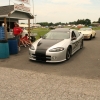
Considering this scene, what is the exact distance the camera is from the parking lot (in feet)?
11.8

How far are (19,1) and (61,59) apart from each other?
18.5ft

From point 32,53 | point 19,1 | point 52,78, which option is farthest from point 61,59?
point 19,1

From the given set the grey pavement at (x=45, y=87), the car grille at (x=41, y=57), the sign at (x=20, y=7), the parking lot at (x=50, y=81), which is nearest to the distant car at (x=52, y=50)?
the car grille at (x=41, y=57)

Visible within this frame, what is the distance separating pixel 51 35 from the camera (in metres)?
8.10

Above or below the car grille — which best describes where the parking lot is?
below

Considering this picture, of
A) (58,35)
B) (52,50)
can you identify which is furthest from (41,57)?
(58,35)

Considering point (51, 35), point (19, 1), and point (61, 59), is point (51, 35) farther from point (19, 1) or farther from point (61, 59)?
point (19, 1)

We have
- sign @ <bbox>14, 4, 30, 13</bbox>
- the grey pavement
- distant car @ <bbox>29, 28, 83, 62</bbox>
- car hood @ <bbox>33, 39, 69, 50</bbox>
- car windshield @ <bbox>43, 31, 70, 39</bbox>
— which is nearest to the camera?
the grey pavement

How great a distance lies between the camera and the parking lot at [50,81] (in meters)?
3.60

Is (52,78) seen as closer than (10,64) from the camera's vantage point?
Yes

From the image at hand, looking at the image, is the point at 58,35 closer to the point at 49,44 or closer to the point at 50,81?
the point at 49,44

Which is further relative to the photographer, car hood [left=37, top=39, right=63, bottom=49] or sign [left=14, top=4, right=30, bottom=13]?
sign [left=14, top=4, right=30, bottom=13]

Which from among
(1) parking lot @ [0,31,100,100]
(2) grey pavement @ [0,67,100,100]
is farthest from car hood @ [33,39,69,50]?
(2) grey pavement @ [0,67,100,100]

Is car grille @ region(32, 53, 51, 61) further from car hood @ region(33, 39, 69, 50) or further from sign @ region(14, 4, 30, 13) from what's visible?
sign @ region(14, 4, 30, 13)
